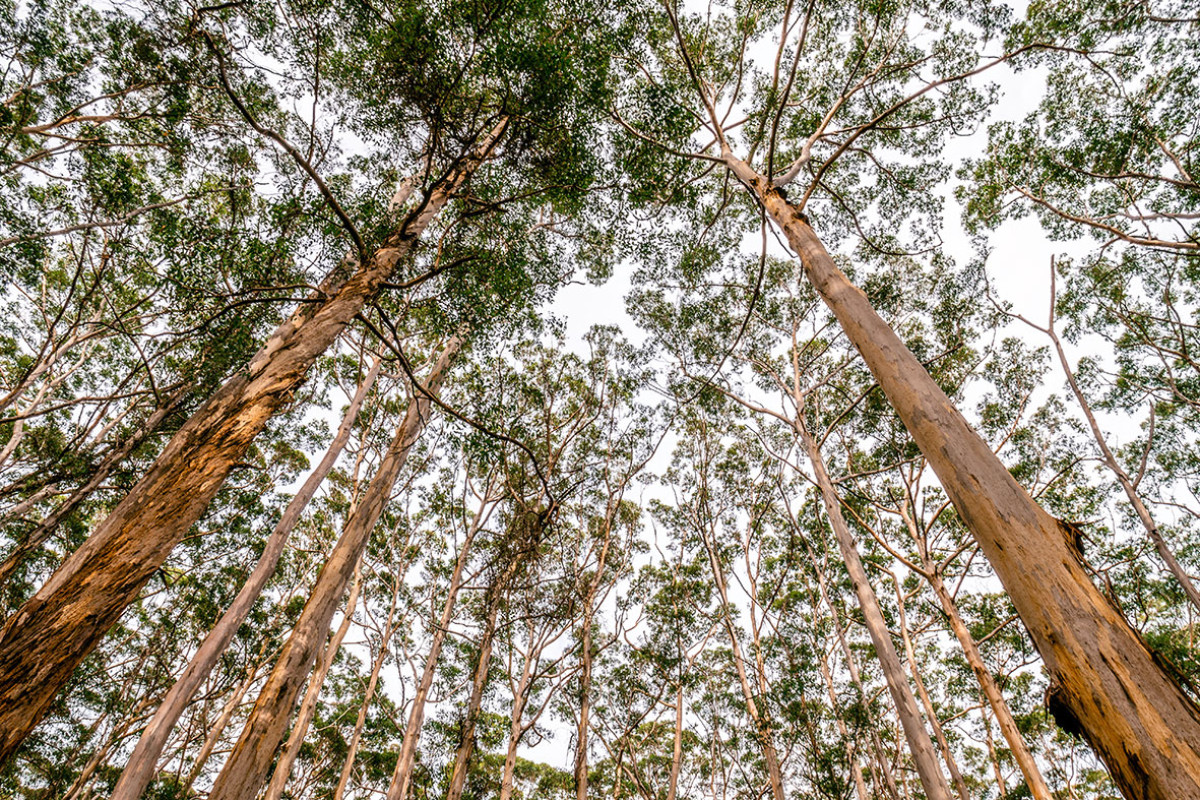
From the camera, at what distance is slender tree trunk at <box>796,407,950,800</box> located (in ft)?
19.3

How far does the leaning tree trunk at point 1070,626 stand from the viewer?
1415 mm

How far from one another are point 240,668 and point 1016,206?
20.4 m

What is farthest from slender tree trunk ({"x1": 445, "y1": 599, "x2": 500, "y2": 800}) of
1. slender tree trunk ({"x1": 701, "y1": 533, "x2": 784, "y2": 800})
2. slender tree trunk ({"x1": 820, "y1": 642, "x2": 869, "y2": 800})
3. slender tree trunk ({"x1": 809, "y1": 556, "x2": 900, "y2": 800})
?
slender tree trunk ({"x1": 809, "y1": 556, "x2": 900, "y2": 800})

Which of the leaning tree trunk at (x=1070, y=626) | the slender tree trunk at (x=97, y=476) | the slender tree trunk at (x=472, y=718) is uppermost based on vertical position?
the slender tree trunk at (x=97, y=476)

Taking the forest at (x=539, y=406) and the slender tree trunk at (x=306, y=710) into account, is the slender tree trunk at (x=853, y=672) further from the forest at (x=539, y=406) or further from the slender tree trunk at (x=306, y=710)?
the slender tree trunk at (x=306, y=710)

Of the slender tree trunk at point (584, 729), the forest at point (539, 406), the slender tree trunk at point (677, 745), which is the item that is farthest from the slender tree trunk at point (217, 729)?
the slender tree trunk at point (677, 745)

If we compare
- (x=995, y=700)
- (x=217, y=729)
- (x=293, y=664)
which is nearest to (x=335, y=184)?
(x=293, y=664)

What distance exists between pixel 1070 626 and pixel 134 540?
3799 mm

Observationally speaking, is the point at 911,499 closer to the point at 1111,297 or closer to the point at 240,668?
the point at 1111,297

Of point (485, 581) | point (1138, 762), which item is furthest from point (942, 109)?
point (485, 581)

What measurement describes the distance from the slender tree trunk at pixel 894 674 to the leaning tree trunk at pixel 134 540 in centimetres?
771

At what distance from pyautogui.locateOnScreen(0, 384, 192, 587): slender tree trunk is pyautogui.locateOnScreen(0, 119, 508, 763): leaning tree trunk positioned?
5486mm

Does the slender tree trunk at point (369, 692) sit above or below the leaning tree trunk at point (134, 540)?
above

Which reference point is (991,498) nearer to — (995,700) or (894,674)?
(894,674)
